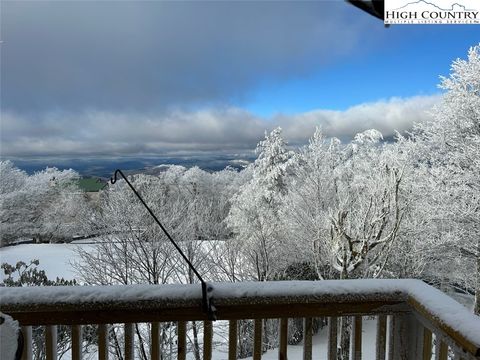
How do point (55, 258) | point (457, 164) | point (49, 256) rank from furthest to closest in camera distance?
point (49, 256)
point (55, 258)
point (457, 164)

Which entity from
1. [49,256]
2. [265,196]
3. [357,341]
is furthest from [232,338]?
[265,196]

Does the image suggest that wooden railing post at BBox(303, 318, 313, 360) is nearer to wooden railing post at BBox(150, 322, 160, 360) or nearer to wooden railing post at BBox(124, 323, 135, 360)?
wooden railing post at BBox(150, 322, 160, 360)

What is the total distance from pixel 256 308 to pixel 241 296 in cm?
8

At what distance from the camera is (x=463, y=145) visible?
28.1 feet

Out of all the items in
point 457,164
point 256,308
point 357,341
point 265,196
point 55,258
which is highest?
point 457,164

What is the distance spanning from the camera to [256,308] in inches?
55.0

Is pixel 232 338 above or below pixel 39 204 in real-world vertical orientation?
above

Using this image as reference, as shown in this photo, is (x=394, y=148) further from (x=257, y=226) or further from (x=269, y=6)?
(x=269, y=6)

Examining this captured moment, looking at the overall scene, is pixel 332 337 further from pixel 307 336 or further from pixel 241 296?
pixel 241 296

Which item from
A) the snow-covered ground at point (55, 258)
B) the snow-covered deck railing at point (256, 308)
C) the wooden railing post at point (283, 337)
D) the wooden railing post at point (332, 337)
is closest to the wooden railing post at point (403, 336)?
the snow-covered deck railing at point (256, 308)

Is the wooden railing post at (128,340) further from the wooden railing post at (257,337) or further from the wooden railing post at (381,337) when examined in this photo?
the wooden railing post at (381,337)

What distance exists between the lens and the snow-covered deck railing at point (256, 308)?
4.32 ft

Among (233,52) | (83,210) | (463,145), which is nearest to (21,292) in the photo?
(233,52)

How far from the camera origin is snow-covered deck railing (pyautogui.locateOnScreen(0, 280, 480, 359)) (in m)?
1.32
